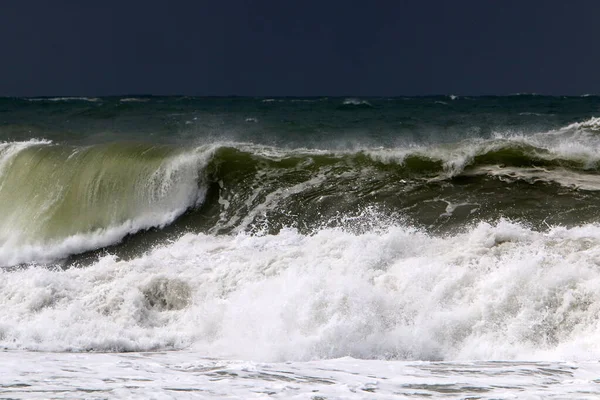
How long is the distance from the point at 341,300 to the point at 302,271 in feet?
3.23

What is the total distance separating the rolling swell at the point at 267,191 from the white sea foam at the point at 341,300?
1.49m

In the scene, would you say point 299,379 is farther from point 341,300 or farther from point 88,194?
point 88,194

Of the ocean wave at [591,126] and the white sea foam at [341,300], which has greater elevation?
the ocean wave at [591,126]

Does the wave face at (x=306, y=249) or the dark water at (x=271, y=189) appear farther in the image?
the dark water at (x=271, y=189)

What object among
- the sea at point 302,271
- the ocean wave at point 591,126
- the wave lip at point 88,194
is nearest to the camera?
the sea at point 302,271

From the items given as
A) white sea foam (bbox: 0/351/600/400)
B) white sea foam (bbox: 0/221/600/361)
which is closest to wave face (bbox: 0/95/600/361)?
white sea foam (bbox: 0/221/600/361)

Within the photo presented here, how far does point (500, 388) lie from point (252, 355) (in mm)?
2660

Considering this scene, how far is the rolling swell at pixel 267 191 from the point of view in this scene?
1131 centimetres

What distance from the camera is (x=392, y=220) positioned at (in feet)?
36.4

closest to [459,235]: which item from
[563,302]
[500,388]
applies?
[563,302]

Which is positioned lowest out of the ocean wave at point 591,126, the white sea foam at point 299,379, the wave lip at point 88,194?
the white sea foam at point 299,379

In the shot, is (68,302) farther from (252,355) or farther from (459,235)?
(459,235)

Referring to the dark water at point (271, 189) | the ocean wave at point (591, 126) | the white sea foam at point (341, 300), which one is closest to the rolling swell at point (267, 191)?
the dark water at point (271, 189)

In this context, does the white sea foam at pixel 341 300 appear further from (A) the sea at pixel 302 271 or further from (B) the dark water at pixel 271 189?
(B) the dark water at pixel 271 189
